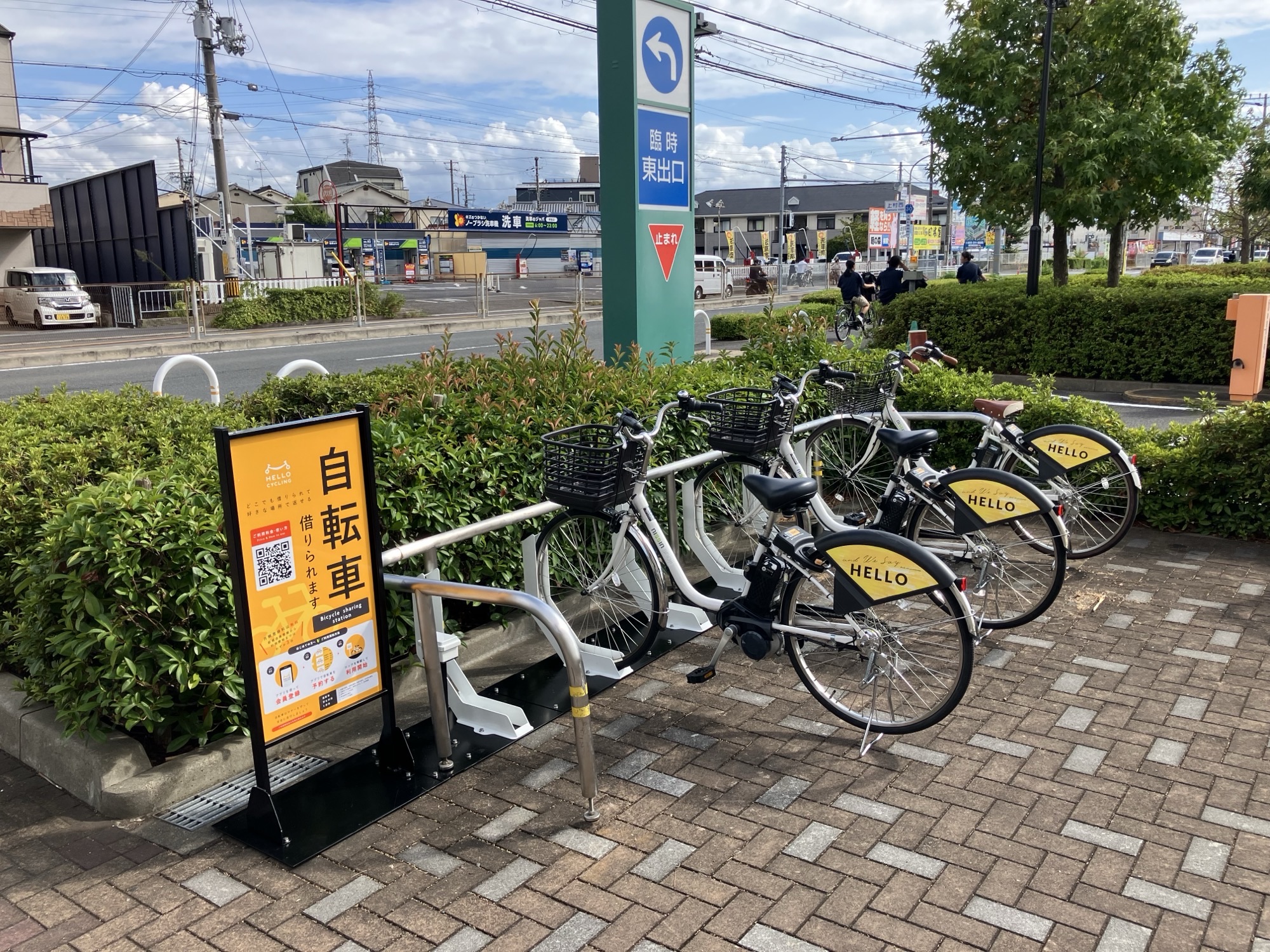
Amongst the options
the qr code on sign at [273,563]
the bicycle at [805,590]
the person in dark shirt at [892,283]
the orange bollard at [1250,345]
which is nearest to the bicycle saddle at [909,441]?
the bicycle at [805,590]

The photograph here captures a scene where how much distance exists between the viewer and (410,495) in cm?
425

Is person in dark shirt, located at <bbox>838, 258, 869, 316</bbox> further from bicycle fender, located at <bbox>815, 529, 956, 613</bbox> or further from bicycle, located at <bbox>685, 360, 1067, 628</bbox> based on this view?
bicycle fender, located at <bbox>815, 529, 956, 613</bbox>

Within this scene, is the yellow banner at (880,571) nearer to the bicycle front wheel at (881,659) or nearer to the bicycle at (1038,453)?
the bicycle front wheel at (881,659)

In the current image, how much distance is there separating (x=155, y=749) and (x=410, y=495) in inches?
Answer: 53.7

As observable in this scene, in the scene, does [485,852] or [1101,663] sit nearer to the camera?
[485,852]

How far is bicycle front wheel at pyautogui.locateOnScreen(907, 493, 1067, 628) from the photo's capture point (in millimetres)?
4613

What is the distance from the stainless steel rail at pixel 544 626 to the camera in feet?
10.5

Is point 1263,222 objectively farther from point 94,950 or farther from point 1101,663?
point 94,950

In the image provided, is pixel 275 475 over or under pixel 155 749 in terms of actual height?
over

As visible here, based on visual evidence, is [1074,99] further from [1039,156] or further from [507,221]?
[507,221]

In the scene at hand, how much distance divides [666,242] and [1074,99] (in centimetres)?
1164

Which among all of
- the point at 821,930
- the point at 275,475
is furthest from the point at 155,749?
the point at 821,930

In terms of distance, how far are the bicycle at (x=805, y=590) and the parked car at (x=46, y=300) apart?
26.4 m

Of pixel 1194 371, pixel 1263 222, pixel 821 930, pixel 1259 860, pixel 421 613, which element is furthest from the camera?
pixel 1263 222
